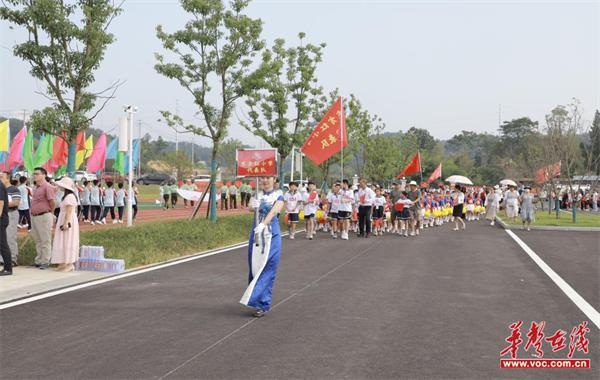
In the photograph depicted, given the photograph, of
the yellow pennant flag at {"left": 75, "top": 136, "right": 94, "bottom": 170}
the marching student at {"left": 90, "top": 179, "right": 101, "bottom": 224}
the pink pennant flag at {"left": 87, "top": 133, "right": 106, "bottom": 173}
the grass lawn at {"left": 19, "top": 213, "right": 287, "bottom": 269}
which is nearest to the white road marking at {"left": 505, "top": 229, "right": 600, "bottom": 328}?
the grass lawn at {"left": 19, "top": 213, "right": 287, "bottom": 269}

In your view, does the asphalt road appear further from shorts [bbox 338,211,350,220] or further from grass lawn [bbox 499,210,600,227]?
grass lawn [bbox 499,210,600,227]

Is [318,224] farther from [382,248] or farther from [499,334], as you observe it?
[499,334]

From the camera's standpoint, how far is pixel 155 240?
46.5 feet

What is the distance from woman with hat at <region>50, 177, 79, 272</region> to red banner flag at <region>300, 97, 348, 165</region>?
13.0m

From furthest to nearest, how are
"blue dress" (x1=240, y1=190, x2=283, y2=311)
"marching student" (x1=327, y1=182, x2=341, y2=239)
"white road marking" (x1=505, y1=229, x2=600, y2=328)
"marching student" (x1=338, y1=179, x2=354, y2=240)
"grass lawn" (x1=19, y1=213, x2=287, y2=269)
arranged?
"marching student" (x1=327, y1=182, x2=341, y2=239) < "marching student" (x1=338, y1=179, x2=354, y2=240) < "grass lawn" (x1=19, y1=213, x2=287, y2=269) < "white road marking" (x1=505, y1=229, x2=600, y2=328) < "blue dress" (x1=240, y1=190, x2=283, y2=311)

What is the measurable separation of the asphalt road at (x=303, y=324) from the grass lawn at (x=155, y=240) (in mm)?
1462

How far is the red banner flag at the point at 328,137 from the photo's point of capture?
22531 mm

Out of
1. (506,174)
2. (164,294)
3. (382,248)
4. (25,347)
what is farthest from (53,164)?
(506,174)

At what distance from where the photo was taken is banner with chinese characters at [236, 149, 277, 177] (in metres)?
21.1

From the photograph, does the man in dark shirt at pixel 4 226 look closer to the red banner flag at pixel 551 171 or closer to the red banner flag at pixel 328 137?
the red banner flag at pixel 328 137

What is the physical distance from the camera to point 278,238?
760cm

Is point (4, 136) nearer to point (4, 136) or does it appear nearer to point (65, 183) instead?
point (4, 136)

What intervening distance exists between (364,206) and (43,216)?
10838mm

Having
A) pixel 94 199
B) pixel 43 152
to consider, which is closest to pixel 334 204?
pixel 94 199
